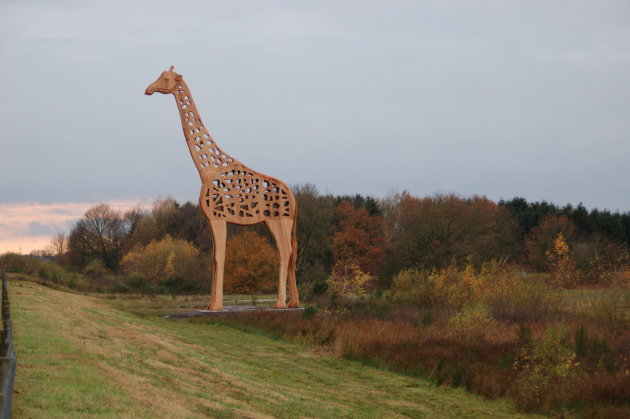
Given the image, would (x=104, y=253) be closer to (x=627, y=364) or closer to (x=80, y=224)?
(x=80, y=224)

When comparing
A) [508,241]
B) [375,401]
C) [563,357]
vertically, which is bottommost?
[375,401]

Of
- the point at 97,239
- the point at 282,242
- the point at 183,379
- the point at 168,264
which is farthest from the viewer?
the point at 97,239

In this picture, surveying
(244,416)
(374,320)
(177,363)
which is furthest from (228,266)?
(244,416)

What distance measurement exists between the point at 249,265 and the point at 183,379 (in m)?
25.1

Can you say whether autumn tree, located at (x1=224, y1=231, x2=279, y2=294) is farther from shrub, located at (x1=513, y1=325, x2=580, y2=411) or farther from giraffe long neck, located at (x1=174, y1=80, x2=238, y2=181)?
shrub, located at (x1=513, y1=325, x2=580, y2=411)

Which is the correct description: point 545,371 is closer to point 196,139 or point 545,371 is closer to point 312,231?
point 196,139

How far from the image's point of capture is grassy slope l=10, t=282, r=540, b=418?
7434 mm

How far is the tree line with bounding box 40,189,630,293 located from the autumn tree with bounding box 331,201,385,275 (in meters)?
0.07

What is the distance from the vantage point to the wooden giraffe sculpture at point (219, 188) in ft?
72.1

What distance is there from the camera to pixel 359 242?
43.9 metres

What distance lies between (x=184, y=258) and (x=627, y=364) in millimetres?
31191

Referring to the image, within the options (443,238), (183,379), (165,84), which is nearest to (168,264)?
(443,238)

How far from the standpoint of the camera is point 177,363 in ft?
38.7

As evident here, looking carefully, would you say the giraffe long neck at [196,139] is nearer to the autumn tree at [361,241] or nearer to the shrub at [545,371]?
the shrub at [545,371]
